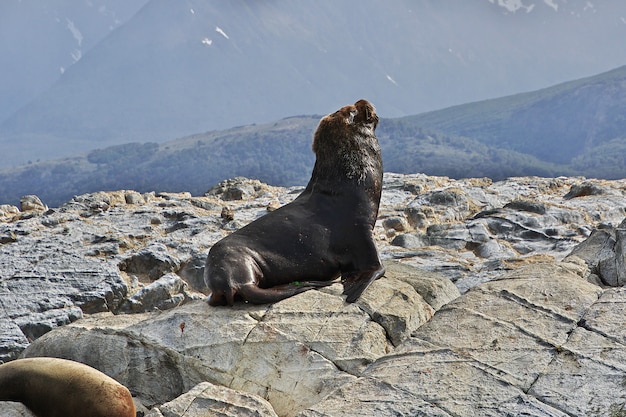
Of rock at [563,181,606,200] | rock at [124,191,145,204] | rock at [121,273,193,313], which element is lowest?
rock at [121,273,193,313]

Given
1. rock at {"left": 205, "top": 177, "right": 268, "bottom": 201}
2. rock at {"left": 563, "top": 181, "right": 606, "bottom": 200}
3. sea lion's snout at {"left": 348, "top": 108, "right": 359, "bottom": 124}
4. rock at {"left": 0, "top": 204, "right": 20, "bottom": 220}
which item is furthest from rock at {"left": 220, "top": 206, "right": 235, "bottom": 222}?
rock at {"left": 563, "top": 181, "right": 606, "bottom": 200}

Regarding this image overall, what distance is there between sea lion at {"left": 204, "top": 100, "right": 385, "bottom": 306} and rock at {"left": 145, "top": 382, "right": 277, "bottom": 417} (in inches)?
64.3

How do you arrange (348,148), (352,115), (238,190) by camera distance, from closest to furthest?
(348,148) → (352,115) → (238,190)

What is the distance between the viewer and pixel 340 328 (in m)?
6.70

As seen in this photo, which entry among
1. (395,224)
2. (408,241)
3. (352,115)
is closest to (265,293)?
(352,115)

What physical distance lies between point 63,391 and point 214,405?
4.18 feet

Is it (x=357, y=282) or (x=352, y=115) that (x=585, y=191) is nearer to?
(x=352, y=115)

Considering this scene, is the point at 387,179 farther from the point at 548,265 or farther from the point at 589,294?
the point at 589,294

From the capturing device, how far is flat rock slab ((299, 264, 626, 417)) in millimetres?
5066

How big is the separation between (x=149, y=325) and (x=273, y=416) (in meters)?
2.08

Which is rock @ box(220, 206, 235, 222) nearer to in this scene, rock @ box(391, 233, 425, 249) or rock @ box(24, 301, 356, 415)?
rock @ box(391, 233, 425, 249)

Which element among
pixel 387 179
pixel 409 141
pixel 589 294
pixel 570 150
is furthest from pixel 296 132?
pixel 589 294

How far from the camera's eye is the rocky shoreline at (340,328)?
534 centimetres

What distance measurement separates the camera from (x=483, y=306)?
266 inches
